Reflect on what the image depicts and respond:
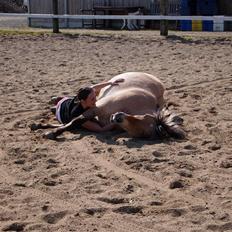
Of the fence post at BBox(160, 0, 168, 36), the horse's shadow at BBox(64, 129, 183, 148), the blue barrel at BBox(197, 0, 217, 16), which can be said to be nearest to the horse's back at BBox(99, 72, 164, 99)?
the horse's shadow at BBox(64, 129, 183, 148)

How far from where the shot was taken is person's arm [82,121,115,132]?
691 cm

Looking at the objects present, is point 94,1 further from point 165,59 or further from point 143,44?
point 165,59

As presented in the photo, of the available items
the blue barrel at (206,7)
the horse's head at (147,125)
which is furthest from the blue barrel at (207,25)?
the horse's head at (147,125)

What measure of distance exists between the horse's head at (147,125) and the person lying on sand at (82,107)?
434 mm

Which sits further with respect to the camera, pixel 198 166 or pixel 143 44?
pixel 143 44

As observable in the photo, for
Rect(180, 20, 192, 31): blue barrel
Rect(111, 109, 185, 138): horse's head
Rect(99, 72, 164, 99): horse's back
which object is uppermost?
Rect(99, 72, 164, 99): horse's back

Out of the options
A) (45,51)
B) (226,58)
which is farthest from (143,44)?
(226,58)

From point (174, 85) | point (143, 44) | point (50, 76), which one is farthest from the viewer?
point (143, 44)

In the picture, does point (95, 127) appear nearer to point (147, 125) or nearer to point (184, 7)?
point (147, 125)

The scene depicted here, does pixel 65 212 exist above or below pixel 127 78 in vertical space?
below

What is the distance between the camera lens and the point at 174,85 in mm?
10383

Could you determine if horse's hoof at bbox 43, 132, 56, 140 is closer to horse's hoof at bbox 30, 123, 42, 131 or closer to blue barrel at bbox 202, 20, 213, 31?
horse's hoof at bbox 30, 123, 42, 131

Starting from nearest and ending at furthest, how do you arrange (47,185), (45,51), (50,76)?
(47,185), (50,76), (45,51)

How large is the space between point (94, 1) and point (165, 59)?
53.8ft
